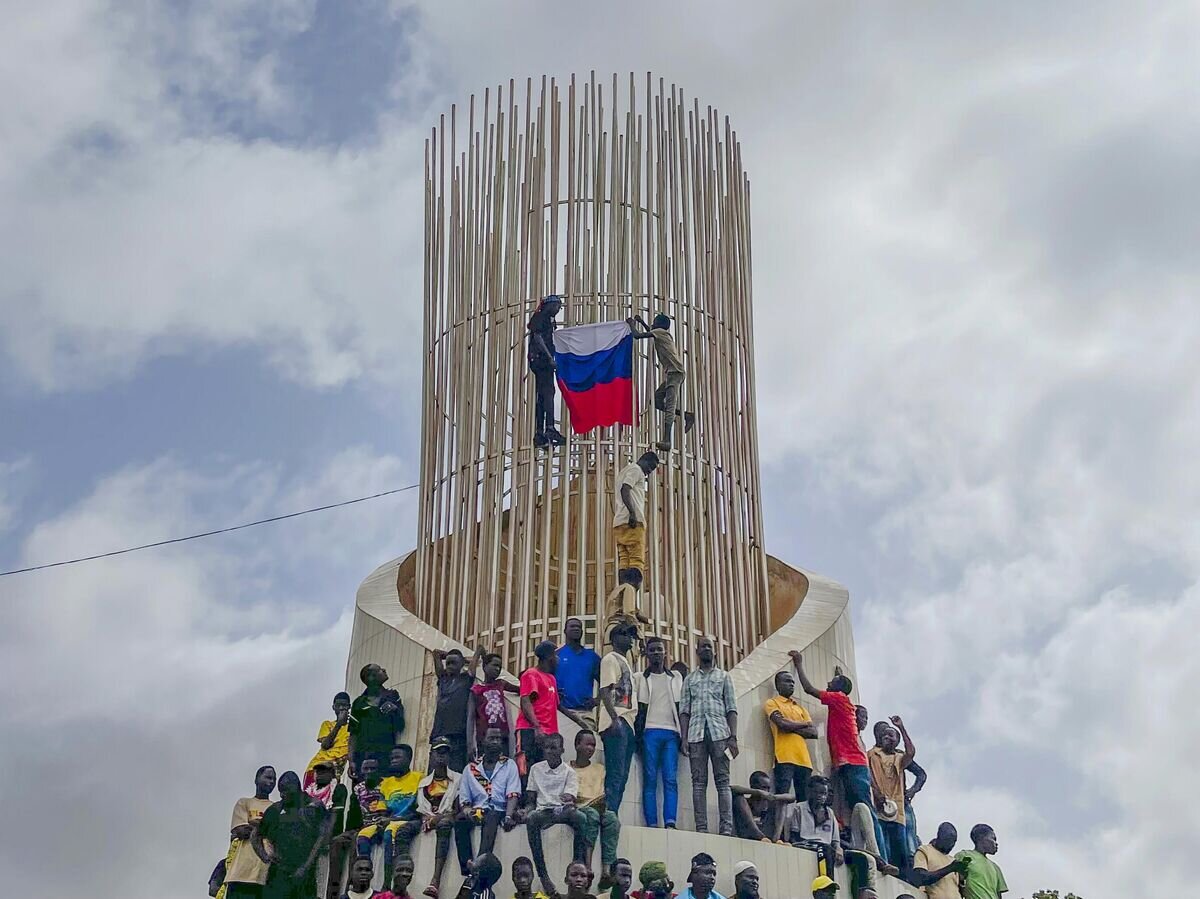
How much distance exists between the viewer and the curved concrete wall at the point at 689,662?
14.5m

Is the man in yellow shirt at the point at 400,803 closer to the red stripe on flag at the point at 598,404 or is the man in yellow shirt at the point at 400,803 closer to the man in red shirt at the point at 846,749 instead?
the man in red shirt at the point at 846,749

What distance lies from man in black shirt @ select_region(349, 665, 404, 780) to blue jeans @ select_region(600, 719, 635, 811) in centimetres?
226

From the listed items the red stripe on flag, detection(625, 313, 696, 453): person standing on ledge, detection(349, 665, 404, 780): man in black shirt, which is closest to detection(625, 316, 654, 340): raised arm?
detection(625, 313, 696, 453): person standing on ledge

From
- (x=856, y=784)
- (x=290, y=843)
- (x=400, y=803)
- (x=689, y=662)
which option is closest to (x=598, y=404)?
(x=689, y=662)

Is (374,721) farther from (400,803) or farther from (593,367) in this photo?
(593,367)

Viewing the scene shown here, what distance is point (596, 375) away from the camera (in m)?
18.8

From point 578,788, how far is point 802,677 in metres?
3.36

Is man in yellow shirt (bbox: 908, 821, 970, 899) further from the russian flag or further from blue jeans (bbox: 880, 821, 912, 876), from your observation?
the russian flag

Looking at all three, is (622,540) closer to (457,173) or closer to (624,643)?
(624,643)

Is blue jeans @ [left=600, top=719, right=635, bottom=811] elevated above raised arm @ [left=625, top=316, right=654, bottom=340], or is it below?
below

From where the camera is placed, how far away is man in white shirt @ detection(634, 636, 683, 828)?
15078 millimetres

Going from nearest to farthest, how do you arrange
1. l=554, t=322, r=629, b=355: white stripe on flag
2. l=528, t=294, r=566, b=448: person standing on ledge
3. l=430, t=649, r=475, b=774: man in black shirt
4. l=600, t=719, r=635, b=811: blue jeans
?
l=600, t=719, r=635, b=811: blue jeans
l=430, t=649, r=475, b=774: man in black shirt
l=554, t=322, r=629, b=355: white stripe on flag
l=528, t=294, r=566, b=448: person standing on ledge

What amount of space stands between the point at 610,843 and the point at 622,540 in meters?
4.06

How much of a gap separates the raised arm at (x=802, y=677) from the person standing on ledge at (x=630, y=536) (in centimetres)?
142
